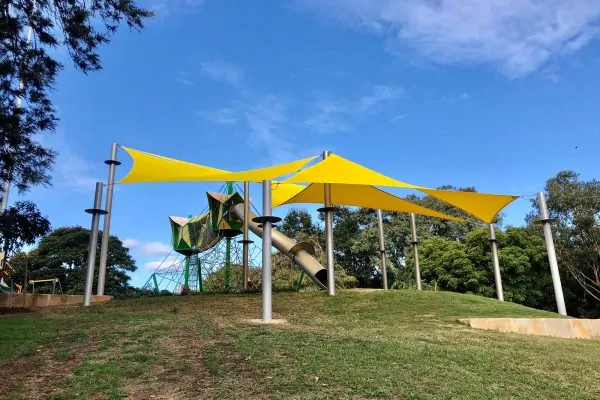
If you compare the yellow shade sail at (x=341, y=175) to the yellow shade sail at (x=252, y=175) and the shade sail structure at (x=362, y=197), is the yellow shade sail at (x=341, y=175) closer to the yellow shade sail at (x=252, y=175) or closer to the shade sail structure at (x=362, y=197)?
the yellow shade sail at (x=252, y=175)

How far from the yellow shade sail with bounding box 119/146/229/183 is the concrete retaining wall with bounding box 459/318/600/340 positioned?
5860 mm

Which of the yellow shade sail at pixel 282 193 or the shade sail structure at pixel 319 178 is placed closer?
the shade sail structure at pixel 319 178

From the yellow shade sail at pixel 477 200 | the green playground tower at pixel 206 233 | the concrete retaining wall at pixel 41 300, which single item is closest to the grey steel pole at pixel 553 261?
the yellow shade sail at pixel 477 200

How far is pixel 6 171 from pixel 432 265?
18.6 meters

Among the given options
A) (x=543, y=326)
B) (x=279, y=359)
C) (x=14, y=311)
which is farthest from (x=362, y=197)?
(x=279, y=359)

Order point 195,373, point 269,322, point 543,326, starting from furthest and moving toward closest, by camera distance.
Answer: point 543,326
point 269,322
point 195,373

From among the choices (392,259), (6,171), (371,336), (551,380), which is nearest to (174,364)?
(371,336)

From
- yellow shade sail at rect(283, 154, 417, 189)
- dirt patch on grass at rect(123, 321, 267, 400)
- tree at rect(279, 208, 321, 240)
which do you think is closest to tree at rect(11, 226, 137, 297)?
tree at rect(279, 208, 321, 240)

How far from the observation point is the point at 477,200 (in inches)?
477

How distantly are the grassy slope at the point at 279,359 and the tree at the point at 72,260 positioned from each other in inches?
750

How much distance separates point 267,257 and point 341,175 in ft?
8.46

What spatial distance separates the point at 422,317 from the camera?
9148 mm

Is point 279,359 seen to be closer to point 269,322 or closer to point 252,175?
point 269,322

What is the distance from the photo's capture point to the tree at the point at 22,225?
1022 cm
